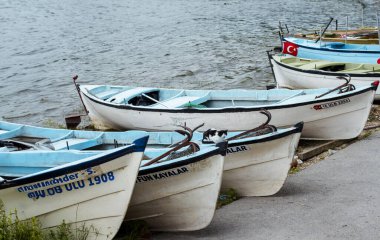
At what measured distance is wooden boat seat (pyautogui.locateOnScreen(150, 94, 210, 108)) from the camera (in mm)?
13188

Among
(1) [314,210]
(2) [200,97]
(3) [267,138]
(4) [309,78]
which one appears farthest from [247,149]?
(4) [309,78]

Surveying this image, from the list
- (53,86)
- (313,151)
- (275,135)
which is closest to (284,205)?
(275,135)

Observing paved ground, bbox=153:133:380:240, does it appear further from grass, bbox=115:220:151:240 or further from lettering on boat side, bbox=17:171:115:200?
lettering on boat side, bbox=17:171:115:200

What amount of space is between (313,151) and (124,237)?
5.02 meters

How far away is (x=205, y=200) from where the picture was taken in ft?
27.2

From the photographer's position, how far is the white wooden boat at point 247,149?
30.5ft

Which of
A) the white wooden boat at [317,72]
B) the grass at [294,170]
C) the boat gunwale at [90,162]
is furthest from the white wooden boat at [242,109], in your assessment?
the boat gunwale at [90,162]

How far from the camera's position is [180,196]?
328 inches

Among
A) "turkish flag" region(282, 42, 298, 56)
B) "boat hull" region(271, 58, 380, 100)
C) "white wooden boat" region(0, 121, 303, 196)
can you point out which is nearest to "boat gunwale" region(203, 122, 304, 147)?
"white wooden boat" region(0, 121, 303, 196)

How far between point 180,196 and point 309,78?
855 centimetres

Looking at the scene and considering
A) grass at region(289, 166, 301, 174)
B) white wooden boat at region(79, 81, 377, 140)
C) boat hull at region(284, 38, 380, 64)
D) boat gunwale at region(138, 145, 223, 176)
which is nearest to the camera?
boat gunwale at region(138, 145, 223, 176)

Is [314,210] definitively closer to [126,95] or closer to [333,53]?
[126,95]

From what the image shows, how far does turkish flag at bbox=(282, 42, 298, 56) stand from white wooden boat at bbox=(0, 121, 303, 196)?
10131 millimetres

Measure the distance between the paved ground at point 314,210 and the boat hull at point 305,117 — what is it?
4.26ft
